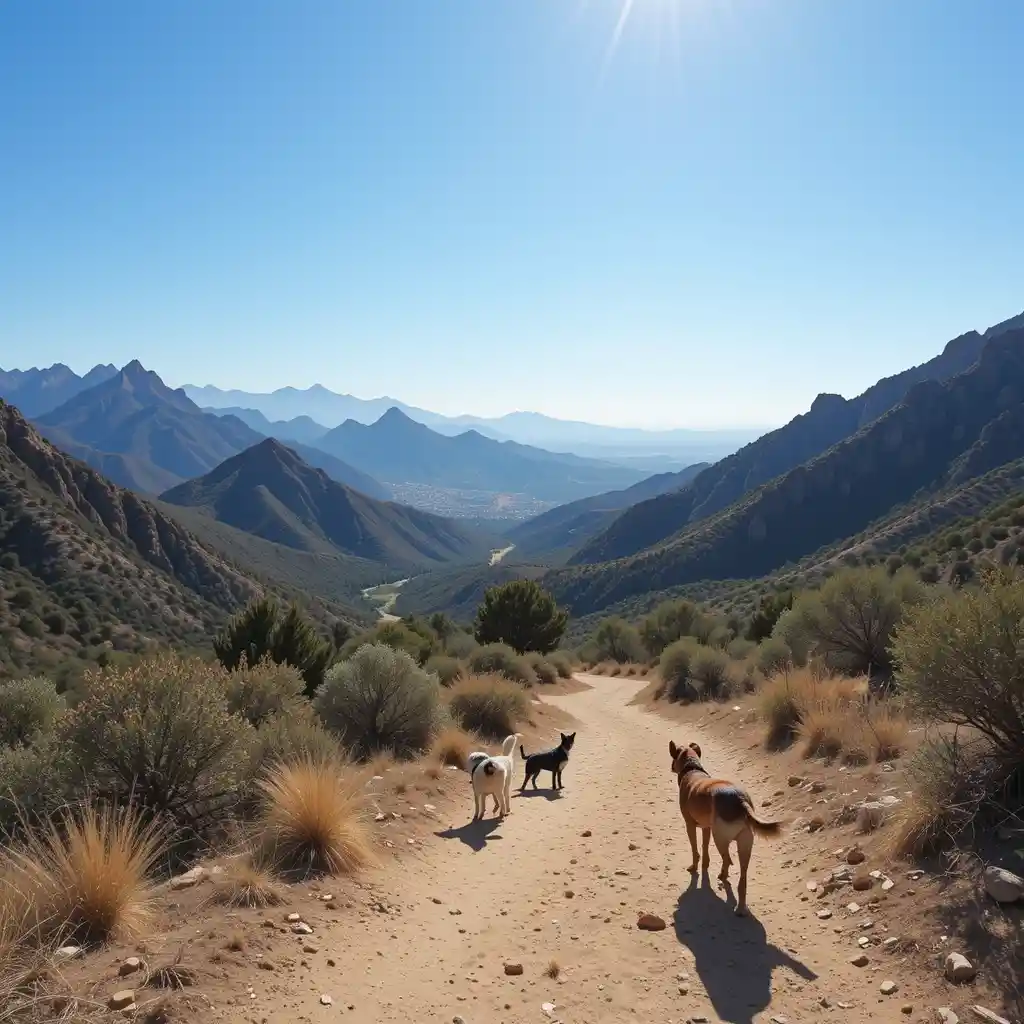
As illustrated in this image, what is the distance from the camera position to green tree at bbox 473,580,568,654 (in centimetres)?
3788

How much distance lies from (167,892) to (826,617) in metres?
14.9

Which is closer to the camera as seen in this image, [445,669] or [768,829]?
[768,829]

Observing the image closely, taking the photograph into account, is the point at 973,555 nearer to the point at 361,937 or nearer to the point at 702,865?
the point at 702,865

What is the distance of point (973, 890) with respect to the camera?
211 inches

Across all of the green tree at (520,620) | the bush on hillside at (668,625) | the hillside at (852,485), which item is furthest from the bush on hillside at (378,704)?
the hillside at (852,485)

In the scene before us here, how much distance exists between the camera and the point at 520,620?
1497 inches

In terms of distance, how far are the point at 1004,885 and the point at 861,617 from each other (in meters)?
12.0

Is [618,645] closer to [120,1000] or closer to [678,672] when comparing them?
[678,672]

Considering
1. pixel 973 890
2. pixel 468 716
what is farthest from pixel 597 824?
pixel 468 716

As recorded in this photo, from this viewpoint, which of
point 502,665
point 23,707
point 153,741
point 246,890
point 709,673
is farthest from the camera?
point 502,665

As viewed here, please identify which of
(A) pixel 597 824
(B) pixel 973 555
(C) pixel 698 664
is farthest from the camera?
(B) pixel 973 555

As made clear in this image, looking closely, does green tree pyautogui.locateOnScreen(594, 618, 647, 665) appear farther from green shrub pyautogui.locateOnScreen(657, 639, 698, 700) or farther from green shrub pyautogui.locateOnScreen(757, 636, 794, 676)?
green shrub pyautogui.locateOnScreen(757, 636, 794, 676)

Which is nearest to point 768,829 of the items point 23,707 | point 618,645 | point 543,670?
point 23,707

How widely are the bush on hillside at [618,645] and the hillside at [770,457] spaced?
9877 cm
